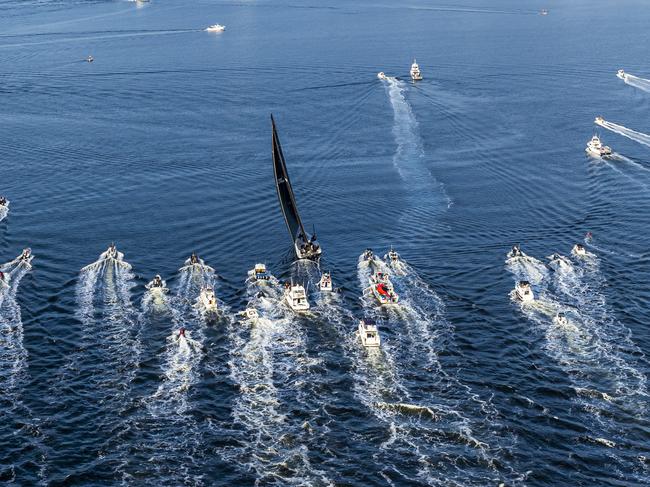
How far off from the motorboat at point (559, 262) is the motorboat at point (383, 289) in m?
25.4

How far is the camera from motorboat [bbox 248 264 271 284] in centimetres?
11356

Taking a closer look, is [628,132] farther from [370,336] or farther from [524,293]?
[370,336]

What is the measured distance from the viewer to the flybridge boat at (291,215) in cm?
12131

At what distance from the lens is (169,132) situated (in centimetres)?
18925

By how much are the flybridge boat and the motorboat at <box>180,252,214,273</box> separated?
14376mm

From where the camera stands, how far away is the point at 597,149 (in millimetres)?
166625

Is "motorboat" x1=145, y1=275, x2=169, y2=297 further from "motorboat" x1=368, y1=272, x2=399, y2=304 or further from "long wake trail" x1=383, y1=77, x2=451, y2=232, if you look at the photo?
"long wake trail" x1=383, y1=77, x2=451, y2=232

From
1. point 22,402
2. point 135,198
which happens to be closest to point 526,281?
point 22,402

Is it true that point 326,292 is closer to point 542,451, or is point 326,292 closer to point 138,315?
point 138,315

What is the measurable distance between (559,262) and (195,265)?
54.8 m

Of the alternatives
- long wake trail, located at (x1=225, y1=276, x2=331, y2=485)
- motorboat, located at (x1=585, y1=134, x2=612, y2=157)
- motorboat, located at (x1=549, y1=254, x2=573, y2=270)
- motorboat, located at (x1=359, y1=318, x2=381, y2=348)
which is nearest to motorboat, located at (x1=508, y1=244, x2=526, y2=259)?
motorboat, located at (x1=549, y1=254, x2=573, y2=270)

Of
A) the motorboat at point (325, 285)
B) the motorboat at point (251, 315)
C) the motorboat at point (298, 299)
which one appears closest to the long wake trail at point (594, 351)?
the motorboat at point (325, 285)

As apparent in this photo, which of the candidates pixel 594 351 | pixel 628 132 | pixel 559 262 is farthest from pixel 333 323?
pixel 628 132

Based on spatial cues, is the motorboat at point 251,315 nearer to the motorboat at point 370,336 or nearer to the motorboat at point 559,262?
the motorboat at point 370,336
